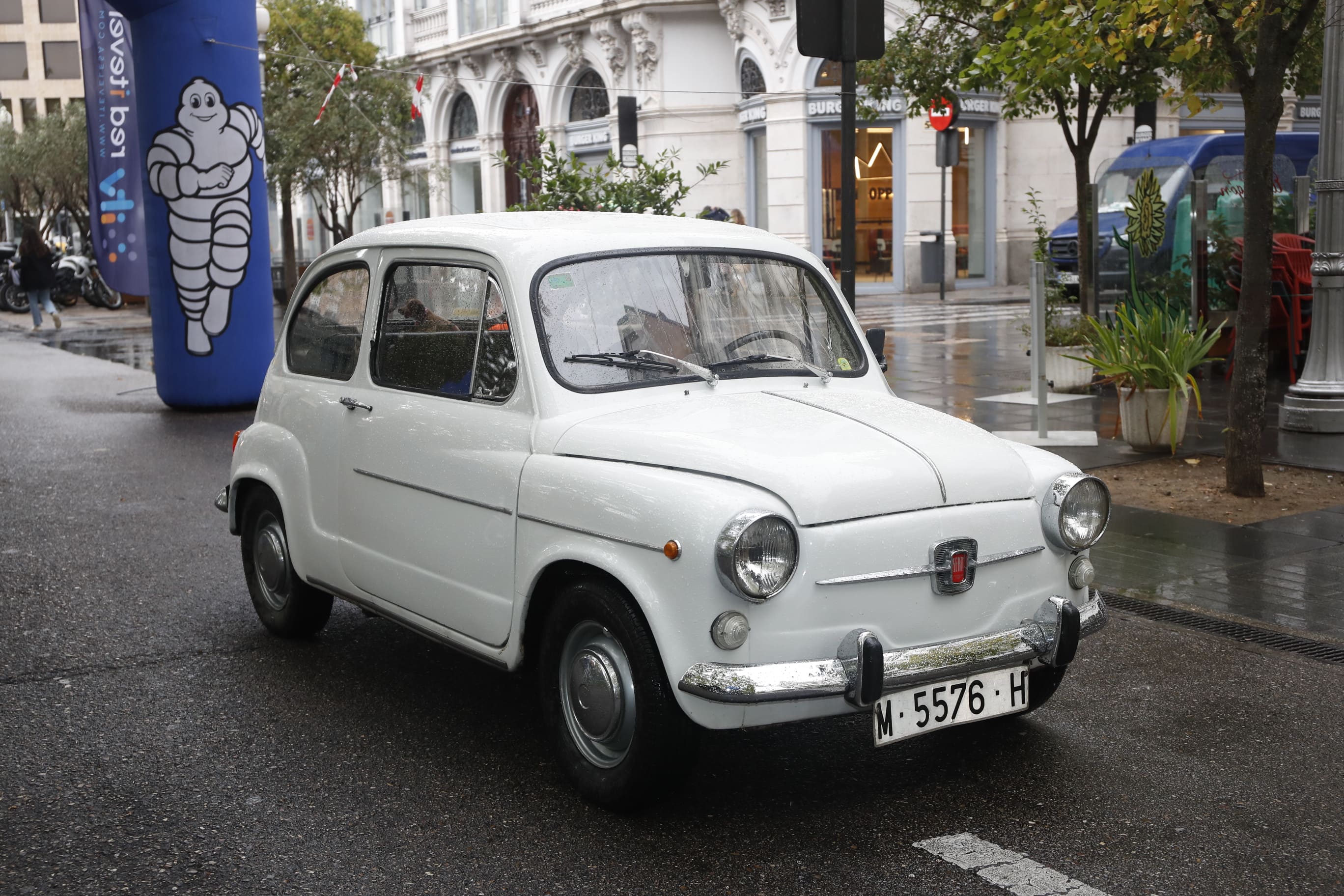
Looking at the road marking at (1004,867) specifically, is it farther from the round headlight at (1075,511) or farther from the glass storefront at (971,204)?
the glass storefront at (971,204)

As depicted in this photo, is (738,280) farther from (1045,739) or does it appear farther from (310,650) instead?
(310,650)

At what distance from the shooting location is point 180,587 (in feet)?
22.2

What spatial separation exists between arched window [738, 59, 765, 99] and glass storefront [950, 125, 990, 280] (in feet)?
16.0

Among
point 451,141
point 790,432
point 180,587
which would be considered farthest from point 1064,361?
point 451,141

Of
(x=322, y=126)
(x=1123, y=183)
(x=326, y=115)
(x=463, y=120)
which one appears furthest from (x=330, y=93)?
(x=463, y=120)

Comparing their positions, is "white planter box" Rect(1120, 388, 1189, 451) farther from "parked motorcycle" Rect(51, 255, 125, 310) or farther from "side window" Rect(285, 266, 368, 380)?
"parked motorcycle" Rect(51, 255, 125, 310)

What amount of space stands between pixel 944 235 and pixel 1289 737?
2775cm

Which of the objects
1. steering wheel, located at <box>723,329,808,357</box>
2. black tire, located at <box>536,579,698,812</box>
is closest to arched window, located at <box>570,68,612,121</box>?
steering wheel, located at <box>723,329,808,357</box>

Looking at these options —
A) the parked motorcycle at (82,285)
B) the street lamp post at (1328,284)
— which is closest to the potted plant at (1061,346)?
the street lamp post at (1328,284)

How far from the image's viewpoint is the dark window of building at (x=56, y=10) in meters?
84.8

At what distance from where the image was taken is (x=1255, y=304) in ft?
27.0

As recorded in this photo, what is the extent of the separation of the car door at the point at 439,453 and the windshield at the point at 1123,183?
1345 cm

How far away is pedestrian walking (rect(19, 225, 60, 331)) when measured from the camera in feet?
90.5

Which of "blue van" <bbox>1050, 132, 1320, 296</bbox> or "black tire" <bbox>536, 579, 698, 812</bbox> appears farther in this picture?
"blue van" <bbox>1050, 132, 1320, 296</bbox>
